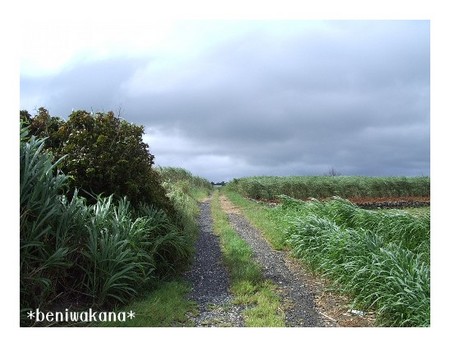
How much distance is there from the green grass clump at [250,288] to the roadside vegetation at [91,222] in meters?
0.73

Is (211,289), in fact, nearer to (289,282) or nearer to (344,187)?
(289,282)

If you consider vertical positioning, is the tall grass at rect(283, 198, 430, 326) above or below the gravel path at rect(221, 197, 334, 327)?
above

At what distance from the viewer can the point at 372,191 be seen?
21141 millimetres

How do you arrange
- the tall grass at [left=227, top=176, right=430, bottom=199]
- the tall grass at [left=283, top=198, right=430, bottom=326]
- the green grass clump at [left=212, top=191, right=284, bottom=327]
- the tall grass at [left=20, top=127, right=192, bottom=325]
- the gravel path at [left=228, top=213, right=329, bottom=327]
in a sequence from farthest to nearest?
1. the tall grass at [left=227, top=176, right=430, bottom=199]
2. the gravel path at [left=228, top=213, right=329, bottom=327]
3. the green grass clump at [left=212, top=191, right=284, bottom=327]
4. the tall grass at [left=20, top=127, right=192, bottom=325]
5. the tall grass at [left=283, top=198, right=430, bottom=326]

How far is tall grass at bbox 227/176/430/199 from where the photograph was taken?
2059 cm

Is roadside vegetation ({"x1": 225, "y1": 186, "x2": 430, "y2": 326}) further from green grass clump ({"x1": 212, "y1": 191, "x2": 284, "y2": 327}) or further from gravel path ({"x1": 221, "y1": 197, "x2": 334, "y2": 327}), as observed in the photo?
green grass clump ({"x1": 212, "y1": 191, "x2": 284, "y2": 327})

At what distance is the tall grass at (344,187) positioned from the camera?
20594 millimetres

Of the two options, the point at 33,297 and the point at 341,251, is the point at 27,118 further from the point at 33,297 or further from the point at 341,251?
the point at 341,251

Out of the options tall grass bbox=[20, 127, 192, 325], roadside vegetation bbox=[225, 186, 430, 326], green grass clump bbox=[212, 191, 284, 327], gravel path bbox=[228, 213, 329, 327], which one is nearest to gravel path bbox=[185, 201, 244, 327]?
green grass clump bbox=[212, 191, 284, 327]

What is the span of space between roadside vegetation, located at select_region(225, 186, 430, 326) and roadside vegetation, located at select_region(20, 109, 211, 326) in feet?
6.49

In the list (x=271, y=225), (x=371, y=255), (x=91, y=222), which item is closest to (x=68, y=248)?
(x=91, y=222)

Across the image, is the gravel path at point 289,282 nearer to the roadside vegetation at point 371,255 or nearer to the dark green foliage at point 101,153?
the roadside vegetation at point 371,255

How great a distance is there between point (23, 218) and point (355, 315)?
3549 millimetres
